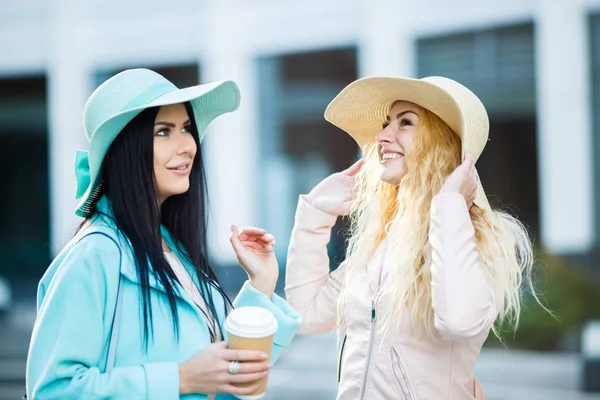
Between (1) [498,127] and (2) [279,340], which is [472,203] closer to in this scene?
(2) [279,340]

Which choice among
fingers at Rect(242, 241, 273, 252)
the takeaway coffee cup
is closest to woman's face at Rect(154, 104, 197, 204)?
fingers at Rect(242, 241, 273, 252)

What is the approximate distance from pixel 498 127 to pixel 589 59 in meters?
1.81

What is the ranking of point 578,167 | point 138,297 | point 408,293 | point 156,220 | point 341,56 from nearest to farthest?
point 138,297 < point 156,220 < point 408,293 < point 578,167 < point 341,56

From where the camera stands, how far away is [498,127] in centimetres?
1135

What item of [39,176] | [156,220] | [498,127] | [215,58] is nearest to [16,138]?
[39,176]

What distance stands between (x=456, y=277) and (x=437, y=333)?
25 cm

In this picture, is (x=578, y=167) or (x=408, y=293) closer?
(x=408, y=293)

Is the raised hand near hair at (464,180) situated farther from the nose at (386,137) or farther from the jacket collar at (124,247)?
the jacket collar at (124,247)

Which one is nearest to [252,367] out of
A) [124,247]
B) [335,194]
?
[124,247]

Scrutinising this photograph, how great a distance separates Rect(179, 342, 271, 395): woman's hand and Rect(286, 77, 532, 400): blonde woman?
0.56m

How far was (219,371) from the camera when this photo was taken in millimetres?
1727

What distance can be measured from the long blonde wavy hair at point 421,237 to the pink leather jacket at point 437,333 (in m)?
0.05

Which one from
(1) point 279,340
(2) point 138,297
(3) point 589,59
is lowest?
(1) point 279,340

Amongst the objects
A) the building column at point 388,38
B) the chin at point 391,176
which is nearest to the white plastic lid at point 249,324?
the chin at point 391,176
